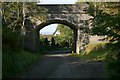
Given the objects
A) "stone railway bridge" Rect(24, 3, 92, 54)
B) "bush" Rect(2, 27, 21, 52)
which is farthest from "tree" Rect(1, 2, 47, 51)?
"stone railway bridge" Rect(24, 3, 92, 54)

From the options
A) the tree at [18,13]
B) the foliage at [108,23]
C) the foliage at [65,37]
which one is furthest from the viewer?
the foliage at [65,37]

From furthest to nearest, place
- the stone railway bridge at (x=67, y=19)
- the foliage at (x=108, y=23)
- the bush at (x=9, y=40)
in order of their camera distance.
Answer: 1. the stone railway bridge at (x=67, y=19)
2. the bush at (x=9, y=40)
3. the foliage at (x=108, y=23)

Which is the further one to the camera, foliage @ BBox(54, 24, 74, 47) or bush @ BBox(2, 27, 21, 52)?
foliage @ BBox(54, 24, 74, 47)

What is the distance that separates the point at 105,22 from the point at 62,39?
2731 inches

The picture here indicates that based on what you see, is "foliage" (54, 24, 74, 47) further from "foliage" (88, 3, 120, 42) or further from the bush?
"foliage" (88, 3, 120, 42)

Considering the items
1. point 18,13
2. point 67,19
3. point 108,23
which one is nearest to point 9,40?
point 108,23

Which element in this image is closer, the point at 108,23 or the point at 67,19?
the point at 108,23

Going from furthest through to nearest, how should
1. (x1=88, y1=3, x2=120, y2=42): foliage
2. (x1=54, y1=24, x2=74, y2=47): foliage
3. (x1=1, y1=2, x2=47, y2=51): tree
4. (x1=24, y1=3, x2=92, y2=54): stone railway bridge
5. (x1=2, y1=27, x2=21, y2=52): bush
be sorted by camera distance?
1. (x1=54, y1=24, x2=74, y2=47): foliage
2. (x1=24, y1=3, x2=92, y2=54): stone railway bridge
3. (x1=1, y1=2, x2=47, y2=51): tree
4. (x1=2, y1=27, x2=21, y2=52): bush
5. (x1=88, y1=3, x2=120, y2=42): foliage

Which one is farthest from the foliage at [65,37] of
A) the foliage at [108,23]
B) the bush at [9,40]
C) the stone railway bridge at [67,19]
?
the foliage at [108,23]

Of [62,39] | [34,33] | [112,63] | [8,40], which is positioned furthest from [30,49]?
[62,39]

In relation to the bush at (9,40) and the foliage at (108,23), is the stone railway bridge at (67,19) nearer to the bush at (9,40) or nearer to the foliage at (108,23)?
the bush at (9,40)

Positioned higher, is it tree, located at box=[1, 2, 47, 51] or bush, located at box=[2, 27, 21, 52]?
tree, located at box=[1, 2, 47, 51]

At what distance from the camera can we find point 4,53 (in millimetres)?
17172

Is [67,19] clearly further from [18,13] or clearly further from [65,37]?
[65,37]
